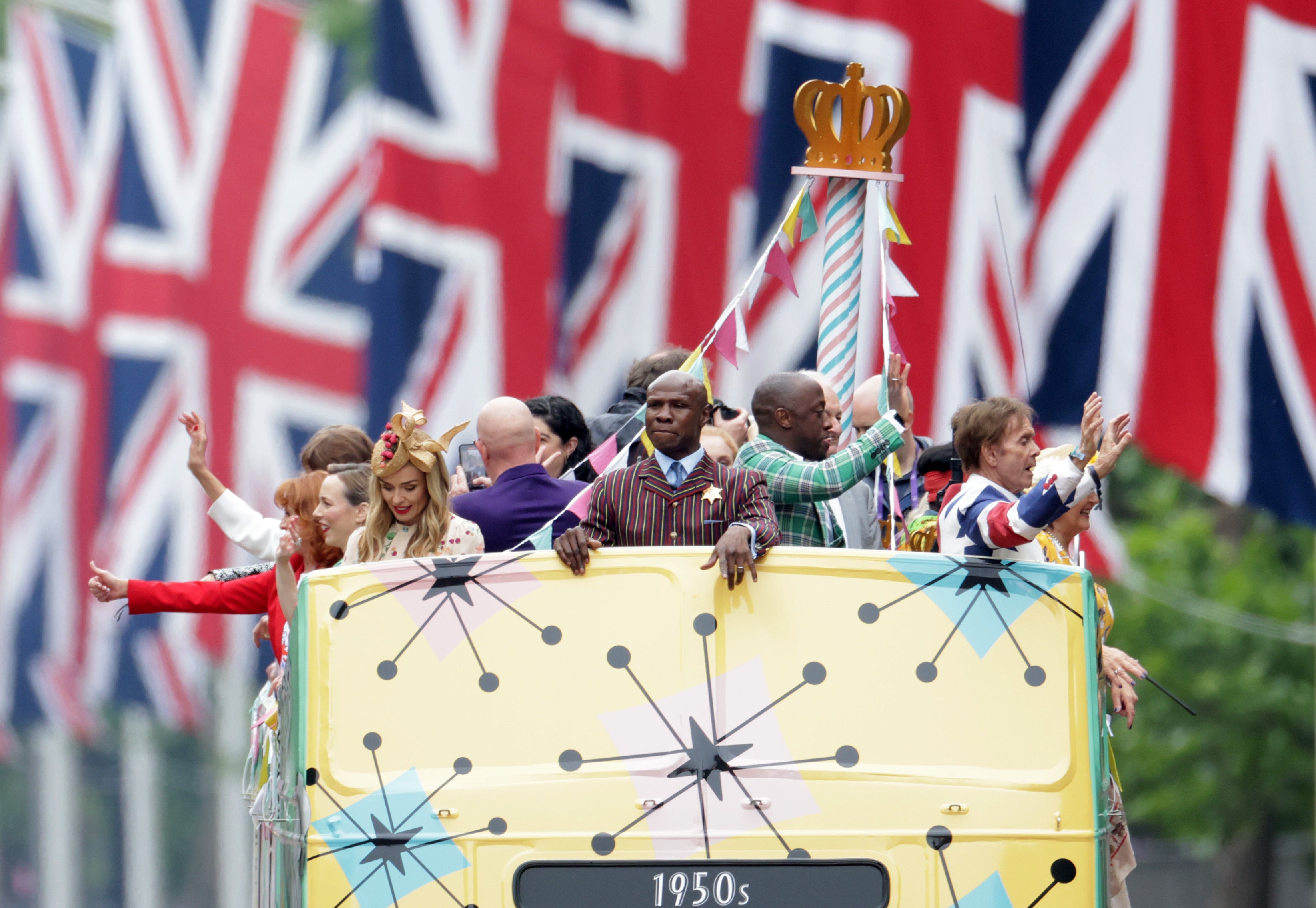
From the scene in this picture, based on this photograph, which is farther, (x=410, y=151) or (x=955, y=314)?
(x=410, y=151)

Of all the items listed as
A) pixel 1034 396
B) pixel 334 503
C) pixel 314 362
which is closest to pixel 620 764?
pixel 334 503

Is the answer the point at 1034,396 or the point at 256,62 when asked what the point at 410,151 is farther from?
the point at 256,62

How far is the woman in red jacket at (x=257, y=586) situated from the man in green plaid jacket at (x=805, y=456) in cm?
170

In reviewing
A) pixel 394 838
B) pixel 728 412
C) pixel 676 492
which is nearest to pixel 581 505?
pixel 676 492

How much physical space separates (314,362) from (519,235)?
8.72 meters

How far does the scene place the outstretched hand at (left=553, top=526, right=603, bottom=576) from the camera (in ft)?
22.8

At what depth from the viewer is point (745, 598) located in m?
6.90

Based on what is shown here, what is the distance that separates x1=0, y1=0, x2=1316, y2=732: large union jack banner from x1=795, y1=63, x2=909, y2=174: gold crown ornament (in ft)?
12.0

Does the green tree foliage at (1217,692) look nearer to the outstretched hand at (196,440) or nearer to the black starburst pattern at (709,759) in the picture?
the outstretched hand at (196,440)

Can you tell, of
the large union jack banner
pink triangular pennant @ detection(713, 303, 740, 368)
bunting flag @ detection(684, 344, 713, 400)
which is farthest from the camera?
the large union jack banner

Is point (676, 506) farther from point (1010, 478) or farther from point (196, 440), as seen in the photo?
point (196, 440)

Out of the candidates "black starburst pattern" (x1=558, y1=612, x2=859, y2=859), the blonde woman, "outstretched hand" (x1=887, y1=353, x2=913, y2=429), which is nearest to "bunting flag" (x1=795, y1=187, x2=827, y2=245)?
"outstretched hand" (x1=887, y1=353, x2=913, y2=429)

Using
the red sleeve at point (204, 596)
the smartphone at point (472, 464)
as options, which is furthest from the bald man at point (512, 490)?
the smartphone at point (472, 464)

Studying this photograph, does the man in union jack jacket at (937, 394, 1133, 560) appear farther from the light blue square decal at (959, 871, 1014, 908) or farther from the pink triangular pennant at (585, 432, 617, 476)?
the pink triangular pennant at (585, 432, 617, 476)
